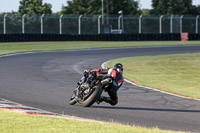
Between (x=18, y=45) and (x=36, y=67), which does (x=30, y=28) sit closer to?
(x=18, y=45)

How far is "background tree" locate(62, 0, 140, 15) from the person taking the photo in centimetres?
7962

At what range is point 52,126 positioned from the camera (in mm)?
7543

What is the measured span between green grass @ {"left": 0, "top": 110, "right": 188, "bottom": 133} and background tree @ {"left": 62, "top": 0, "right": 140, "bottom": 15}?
70.7 metres

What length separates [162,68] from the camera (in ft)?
70.7

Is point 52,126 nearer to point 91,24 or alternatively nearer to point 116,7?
point 91,24

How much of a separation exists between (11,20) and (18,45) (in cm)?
504

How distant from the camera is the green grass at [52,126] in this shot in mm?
7152

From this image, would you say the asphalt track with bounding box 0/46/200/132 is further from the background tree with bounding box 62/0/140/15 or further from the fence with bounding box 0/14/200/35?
the background tree with bounding box 62/0/140/15

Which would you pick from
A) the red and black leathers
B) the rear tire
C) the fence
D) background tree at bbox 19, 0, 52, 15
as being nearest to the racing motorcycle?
the rear tire

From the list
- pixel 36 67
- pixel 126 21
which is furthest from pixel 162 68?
pixel 126 21

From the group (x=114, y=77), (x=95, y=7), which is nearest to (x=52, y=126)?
(x=114, y=77)

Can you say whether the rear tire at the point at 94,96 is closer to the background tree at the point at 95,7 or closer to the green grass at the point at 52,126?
the green grass at the point at 52,126

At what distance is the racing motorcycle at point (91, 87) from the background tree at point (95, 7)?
68195 millimetres

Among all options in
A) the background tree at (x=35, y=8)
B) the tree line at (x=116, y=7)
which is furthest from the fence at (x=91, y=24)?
the tree line at (x=116, y=7)
